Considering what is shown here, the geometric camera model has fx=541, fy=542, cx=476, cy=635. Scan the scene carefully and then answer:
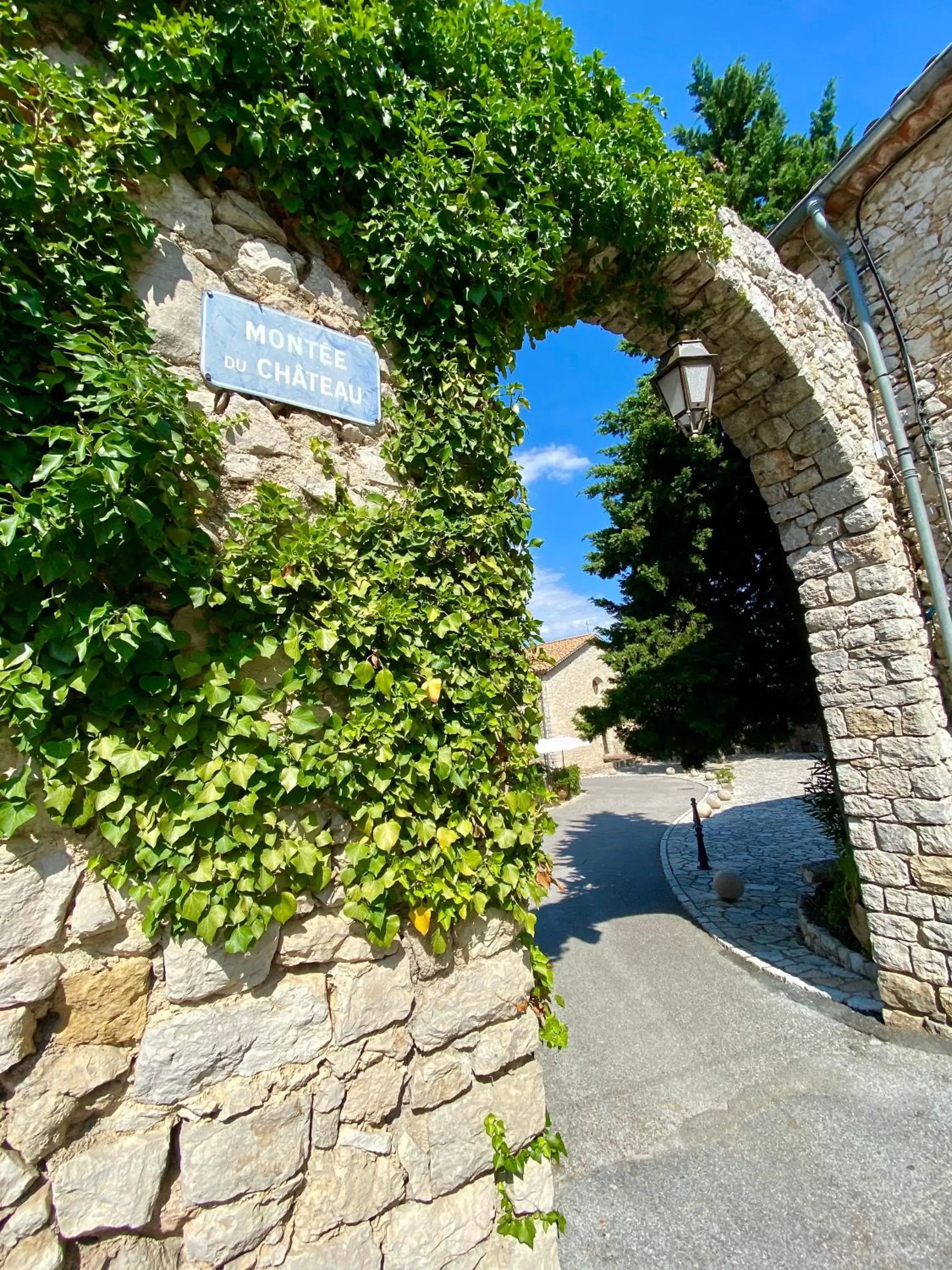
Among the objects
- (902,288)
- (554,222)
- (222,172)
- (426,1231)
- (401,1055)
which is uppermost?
(902,288)

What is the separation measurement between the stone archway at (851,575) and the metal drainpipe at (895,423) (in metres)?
0.12

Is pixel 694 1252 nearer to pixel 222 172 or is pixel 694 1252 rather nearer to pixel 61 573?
pixel 61 573

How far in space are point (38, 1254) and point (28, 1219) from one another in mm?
74

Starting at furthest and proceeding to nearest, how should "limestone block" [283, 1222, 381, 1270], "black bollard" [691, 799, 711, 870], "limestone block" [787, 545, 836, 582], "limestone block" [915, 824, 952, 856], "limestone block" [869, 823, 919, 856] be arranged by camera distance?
"black bollard" [691, 799, 711, 870], "limestone block" [787, 545, 836, 582], "limestone block" [869, 823, 919, 856], "limestone block" [915, 824, 952, 856], "limestone block" [283, 1222, 381, 1270]

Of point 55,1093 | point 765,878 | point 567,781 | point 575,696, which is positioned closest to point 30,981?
point 55,1093

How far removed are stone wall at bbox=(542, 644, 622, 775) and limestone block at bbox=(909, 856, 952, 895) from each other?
62.6ft

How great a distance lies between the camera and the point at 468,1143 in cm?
154

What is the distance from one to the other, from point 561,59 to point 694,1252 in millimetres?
4856

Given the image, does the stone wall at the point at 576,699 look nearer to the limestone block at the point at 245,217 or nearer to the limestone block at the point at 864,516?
the limestone block at the point at 864,516

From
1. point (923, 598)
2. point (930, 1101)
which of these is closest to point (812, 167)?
point (923, 598)

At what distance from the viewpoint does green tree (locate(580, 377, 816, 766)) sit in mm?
6082

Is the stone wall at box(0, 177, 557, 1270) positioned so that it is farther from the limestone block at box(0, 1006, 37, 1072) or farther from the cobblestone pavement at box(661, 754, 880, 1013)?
the cobblestone pavement at box(661, 754, 880, 1013)

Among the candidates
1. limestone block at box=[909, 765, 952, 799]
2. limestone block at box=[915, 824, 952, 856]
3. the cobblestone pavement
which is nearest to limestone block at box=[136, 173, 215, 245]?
limestone block at box=[909, 765, 952, 799]

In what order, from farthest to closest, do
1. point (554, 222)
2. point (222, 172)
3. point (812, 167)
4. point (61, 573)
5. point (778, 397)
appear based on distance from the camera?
point (812, 167), point (778, 397), point (554, 222), point (222, 172), point (61, 573)
